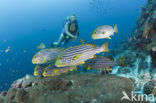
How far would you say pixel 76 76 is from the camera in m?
4.73

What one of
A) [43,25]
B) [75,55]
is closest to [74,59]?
[75,55]

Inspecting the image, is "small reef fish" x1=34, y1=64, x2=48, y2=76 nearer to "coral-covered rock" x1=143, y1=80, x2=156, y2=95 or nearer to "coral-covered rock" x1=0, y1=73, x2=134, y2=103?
"coral-covered rock" x1=0, y1=73, x2=134, y2=103

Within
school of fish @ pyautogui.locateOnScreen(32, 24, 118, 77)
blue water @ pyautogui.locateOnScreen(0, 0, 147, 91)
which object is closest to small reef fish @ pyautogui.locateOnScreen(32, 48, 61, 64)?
school of fish @ pyautogui.locateOnScreen(32, 24, 118, 77)

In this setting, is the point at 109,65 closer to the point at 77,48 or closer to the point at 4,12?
the point at 77,48

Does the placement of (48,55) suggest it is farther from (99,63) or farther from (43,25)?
(43,25)

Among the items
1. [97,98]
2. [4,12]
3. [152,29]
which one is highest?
[4,12]

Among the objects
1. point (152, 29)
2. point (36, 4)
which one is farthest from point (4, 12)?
point (152, 29)

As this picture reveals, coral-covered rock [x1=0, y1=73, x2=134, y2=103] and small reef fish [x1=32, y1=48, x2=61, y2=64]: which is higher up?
small reef fish [x1=32, y1=48, x2=61, y2=64]

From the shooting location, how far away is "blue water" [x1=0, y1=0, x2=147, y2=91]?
88.9 ft

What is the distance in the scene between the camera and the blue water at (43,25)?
27092 millimetres

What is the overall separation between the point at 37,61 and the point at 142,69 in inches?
206

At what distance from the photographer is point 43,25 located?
4439 inches

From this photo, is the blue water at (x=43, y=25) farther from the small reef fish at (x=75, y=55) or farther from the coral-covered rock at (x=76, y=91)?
the small reef fish at (x=75, y=55)

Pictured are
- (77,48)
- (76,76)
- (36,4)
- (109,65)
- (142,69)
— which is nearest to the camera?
(77,48)
